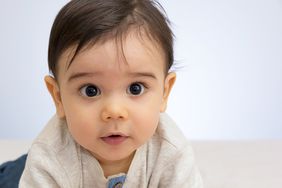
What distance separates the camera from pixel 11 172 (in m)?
1.47

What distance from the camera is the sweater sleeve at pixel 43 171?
119 cm

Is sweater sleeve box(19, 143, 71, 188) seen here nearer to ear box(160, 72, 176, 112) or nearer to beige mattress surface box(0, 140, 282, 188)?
ear box(160, 72, 176, 112)

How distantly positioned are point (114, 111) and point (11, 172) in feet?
1.86

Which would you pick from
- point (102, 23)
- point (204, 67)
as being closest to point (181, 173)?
point (102, 23)

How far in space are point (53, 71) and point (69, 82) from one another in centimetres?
8

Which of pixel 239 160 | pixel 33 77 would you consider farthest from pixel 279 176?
pixel 33 77

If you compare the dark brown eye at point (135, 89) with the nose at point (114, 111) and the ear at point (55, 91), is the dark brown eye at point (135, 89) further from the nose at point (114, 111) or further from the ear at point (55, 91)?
the ear at point (55, 91)

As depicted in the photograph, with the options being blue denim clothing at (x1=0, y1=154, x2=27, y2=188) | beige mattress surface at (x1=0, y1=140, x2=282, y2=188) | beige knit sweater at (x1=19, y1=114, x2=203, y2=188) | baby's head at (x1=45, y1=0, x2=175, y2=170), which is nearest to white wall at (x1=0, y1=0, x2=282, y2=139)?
beige mattress surface at (x1=0, y1=140, x2=282, y2=188)

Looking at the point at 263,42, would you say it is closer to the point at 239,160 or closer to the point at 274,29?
the point at 274,29

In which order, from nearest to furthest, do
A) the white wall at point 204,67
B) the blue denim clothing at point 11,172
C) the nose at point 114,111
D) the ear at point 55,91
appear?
the nose at point 114,111
the ear at point 55,91
the blue denim clothing at point 11,172
the white wall at point 204,67

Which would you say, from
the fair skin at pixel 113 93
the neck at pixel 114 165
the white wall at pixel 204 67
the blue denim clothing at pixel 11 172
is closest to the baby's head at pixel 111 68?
the fair skin at pixel 113 93

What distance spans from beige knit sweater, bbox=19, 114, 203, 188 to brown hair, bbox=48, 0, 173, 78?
18 centimetres

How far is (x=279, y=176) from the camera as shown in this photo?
4.97ft

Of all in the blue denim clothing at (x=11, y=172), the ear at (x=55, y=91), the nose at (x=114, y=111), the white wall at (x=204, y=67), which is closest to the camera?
the nose at (x=114, y=111)
